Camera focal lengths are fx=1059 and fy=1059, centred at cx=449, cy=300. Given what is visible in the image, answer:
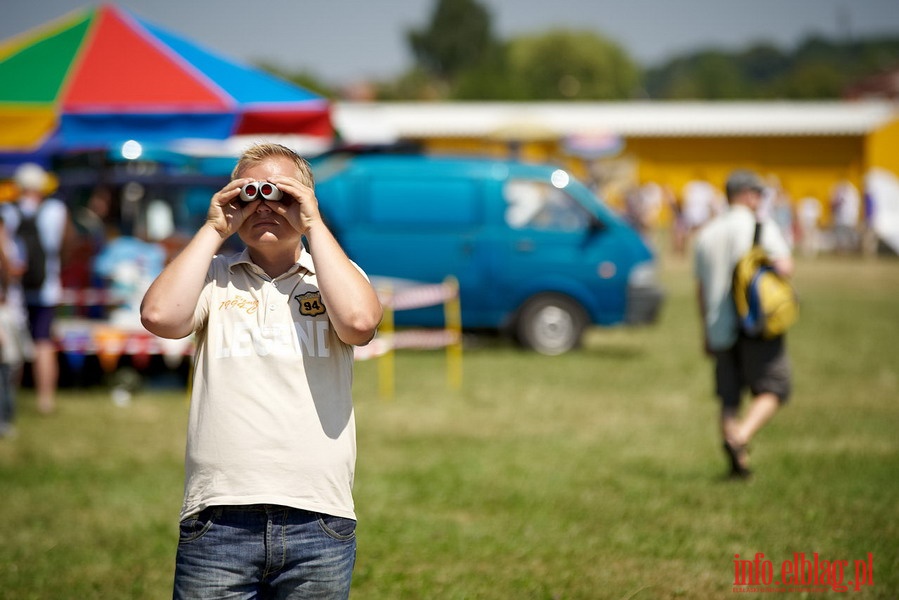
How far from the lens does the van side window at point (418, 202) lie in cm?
1292

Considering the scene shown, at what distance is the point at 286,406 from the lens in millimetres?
2848

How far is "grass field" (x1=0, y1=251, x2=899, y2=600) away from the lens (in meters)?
5.29

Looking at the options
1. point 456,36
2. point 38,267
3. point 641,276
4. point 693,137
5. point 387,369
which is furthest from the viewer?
point 456,36

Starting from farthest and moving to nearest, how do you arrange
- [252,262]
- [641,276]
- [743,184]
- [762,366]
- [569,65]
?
[569,65] < [641,276] < [743,184] < [762,366] < [252,262]

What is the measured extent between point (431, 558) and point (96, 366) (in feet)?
22.8

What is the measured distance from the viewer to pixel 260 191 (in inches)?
107

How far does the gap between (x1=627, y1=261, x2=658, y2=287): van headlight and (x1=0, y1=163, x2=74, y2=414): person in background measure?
6.55 metres

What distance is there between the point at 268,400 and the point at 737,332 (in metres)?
4.48

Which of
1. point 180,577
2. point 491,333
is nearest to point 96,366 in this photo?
point 491,333

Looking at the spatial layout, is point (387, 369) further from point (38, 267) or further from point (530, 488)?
point (530, 488)

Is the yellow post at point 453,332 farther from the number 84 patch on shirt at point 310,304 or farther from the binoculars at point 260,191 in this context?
the binoculars at point 260,191

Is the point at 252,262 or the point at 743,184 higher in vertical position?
the point at 743,184

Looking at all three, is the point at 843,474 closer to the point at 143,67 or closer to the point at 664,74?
the point at 143,67

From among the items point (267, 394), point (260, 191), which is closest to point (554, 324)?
point (267, 394)
